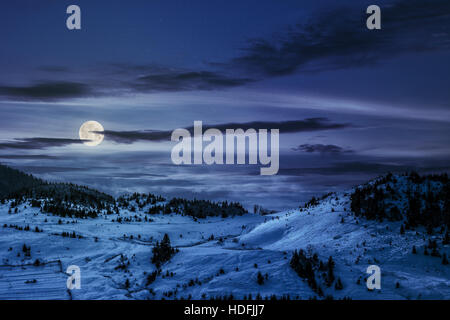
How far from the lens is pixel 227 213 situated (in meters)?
59.1

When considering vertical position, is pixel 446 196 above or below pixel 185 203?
above

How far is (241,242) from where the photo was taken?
37062mm

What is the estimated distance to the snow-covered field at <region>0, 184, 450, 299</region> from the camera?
2134cm

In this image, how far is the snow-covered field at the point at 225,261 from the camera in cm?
2134

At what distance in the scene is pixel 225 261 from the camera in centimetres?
2558
